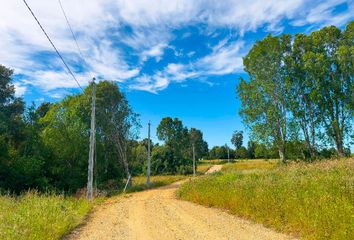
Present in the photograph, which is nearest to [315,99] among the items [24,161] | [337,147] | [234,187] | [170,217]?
[337,147]

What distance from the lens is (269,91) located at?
31.1m

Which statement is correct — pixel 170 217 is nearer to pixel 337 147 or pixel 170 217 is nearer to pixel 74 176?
pixel 74 176

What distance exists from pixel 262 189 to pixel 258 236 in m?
3.48

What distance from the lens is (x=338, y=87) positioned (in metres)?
28.7

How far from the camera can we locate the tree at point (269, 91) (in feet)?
101

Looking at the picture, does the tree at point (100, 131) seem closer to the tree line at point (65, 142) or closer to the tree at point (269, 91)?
the tree line at point (65, 142)

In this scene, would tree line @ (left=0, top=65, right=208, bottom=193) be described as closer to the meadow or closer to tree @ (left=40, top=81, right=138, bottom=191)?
tree @ (left=40, top=81, right=138, bottom=191)

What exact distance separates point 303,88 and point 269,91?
11.1 ft

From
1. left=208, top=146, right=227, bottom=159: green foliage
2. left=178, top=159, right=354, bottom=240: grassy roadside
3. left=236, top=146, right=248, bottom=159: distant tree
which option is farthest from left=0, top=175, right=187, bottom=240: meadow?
left=208, top=146, right=227, bottom=159: green foliage

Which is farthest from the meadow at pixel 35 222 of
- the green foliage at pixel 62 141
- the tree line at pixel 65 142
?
the tree line at pixel 65 142

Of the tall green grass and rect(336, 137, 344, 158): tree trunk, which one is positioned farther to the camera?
rect(336, 137, 344, 158): tree trunk

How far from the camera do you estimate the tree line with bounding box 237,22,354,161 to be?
2878 centimetres

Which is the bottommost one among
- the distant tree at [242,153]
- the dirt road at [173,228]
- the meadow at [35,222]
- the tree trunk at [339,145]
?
the dirt road at [173,228]

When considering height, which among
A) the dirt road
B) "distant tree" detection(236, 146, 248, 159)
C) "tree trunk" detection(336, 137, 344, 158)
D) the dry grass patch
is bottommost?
the dirt road
